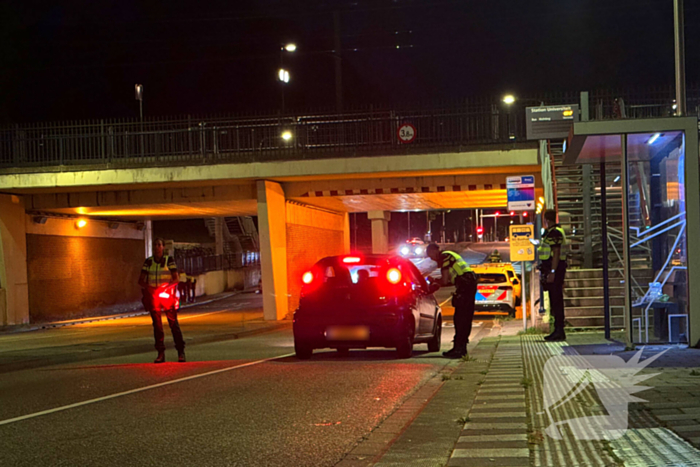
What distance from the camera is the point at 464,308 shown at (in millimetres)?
11953

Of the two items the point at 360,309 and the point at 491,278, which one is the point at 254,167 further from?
the point at 360,309

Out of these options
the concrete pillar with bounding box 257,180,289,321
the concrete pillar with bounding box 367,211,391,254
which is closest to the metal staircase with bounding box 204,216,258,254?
the concrete pillar with bounding box 367,211,391,254

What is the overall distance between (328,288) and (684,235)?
4880 mm

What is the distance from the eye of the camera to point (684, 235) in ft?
35.6

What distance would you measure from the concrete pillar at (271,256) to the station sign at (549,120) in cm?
834

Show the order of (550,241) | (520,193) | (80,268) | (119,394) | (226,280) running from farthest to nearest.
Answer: (226,280)
(80,268)
(520,193)
(550,241)
(119,394)

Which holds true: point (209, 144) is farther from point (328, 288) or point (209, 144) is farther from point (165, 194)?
point (328, 288)

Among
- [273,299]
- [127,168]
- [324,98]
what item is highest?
[324,98]

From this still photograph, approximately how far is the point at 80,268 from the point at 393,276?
876 inches

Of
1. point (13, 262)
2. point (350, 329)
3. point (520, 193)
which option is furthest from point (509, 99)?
point (13, 262)

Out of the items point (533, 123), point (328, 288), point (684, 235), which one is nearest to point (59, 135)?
point (533, 123)

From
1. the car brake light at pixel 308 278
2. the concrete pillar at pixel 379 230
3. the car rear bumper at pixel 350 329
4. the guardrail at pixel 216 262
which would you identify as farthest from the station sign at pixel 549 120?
the guardrail at pixel 216 262

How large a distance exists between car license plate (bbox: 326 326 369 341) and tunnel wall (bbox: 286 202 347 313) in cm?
1313

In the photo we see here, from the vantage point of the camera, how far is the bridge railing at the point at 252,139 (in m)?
24.6
